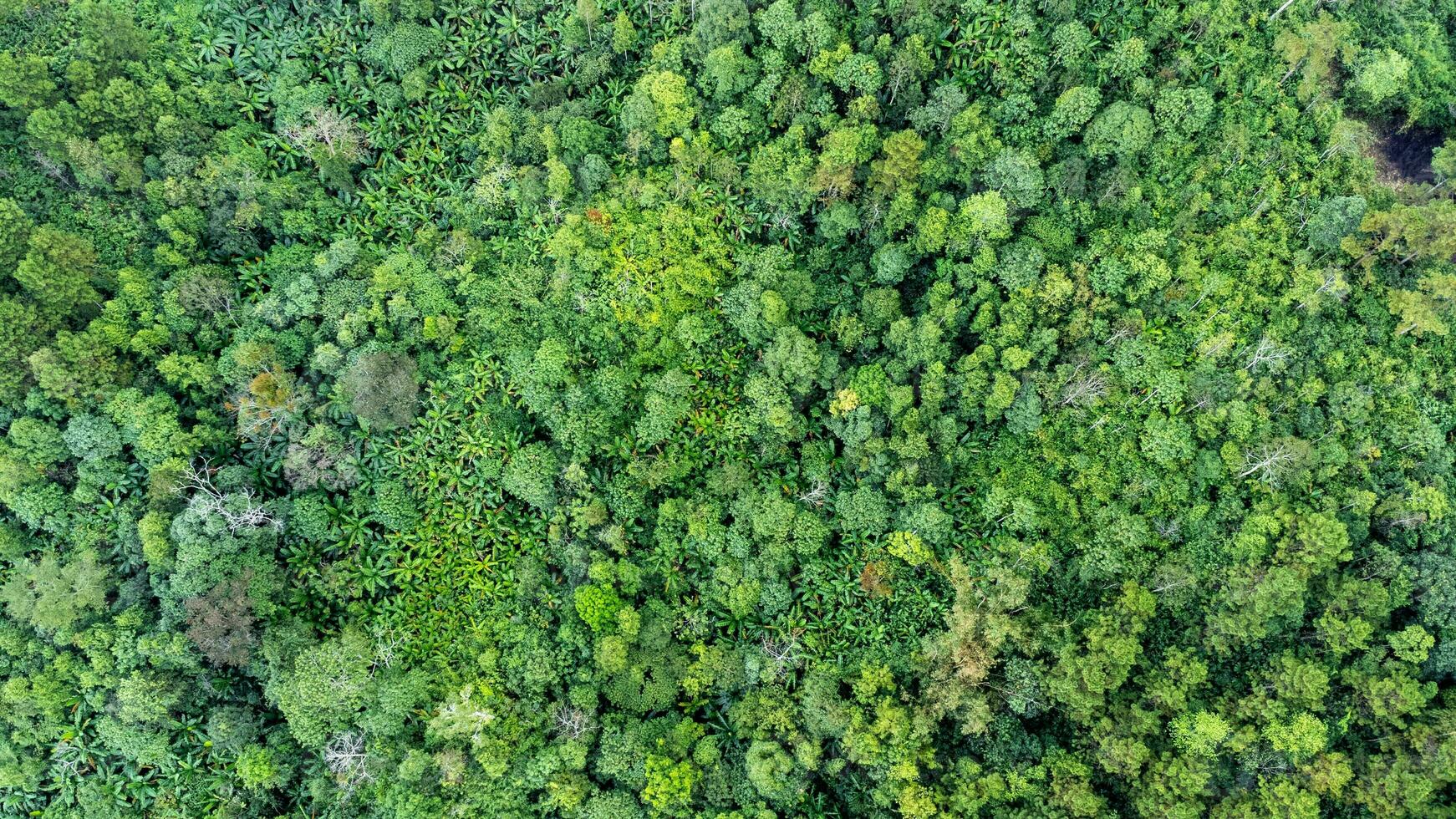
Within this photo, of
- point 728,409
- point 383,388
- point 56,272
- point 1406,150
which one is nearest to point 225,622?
point 383,388

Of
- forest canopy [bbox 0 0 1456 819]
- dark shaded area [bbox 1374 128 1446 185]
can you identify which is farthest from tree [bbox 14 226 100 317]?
dark shaded area [bbox 1374 128 1446 185]

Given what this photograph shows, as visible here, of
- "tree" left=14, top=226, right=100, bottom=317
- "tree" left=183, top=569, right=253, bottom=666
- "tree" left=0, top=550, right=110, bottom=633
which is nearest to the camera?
"tree" left=0, top=550, right=110, bottom=633

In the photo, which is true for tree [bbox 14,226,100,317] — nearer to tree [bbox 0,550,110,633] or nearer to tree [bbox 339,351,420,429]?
tree [bbox 0,550,110,633]

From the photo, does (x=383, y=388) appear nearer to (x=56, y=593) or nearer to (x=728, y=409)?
→ (x=56, y=593)

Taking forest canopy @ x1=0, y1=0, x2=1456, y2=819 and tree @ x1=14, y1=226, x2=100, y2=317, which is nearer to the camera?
forest canopy @ x1=0, y1=0, x2=1456, y2=819

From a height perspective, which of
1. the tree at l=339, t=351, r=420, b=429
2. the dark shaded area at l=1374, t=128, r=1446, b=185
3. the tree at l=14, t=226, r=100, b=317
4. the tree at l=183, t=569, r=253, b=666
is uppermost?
the dark shaded area at l=1374, t=128, r=1446, b=185

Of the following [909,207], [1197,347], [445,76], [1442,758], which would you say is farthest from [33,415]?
[1442,758]

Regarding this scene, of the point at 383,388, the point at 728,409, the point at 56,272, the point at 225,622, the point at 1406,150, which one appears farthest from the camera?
the point at 1406,150
